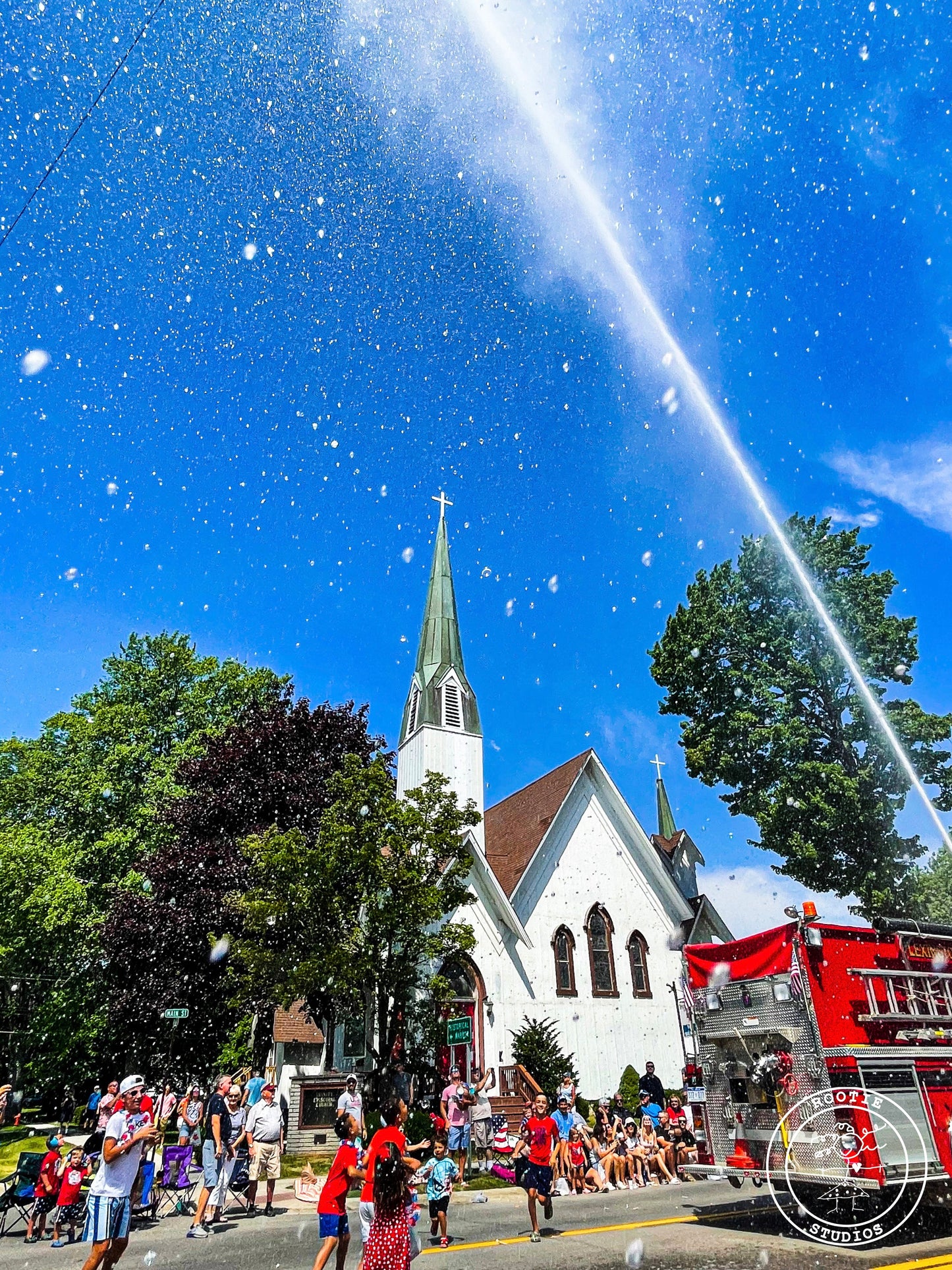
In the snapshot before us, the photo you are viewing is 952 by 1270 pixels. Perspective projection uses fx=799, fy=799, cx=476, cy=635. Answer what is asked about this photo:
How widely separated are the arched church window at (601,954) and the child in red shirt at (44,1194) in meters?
19.0

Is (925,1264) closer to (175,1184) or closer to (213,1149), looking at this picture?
(213,1149)

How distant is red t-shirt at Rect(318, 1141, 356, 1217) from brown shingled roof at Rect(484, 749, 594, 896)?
20.0m

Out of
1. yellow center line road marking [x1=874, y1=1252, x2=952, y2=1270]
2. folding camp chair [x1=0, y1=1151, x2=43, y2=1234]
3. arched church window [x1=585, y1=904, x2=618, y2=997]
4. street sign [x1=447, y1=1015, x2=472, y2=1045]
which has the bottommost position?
yellow center line road marking [x1=874, y1=1252, x2=952, y2=1270]

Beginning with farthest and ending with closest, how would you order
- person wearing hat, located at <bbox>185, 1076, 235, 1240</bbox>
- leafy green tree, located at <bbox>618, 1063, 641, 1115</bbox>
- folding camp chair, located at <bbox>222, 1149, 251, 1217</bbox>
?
leafy green tree, located at <bbox>618, 1063, 641, 1115</bbox>
folding camp chair, located at <bbox>222, 1149, 251, 1217</bbox>
person wearing hat, located at <bbox>185, 1076, 235, 1240</bbox>

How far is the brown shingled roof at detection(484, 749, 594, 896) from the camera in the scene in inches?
1104

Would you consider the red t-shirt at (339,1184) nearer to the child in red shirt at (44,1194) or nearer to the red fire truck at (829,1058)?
the red fire truck at (829,1058)

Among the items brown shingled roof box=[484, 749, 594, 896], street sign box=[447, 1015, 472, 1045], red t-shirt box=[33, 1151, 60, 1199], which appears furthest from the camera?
brown shingled roof box=[484, 749, 594, 896]

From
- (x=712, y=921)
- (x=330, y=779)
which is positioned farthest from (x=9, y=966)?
(x=712, y=921)

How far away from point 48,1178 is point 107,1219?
578 centimetres

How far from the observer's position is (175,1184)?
1268 cm

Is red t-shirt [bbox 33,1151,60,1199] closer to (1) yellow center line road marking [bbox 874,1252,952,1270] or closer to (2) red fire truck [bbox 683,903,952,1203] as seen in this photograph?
(2) red fire truck [bbox 683,903,952,1203]

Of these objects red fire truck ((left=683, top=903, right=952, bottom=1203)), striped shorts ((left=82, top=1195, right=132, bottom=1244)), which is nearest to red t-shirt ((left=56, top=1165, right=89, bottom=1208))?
striped shorts ((left=82, top=1195, right=132, bottom=1244))

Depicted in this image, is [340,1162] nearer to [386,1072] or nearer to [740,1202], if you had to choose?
[740,1202]

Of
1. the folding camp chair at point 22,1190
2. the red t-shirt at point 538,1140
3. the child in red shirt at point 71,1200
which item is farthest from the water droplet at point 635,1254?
the folding camp chair at point 22,1190
